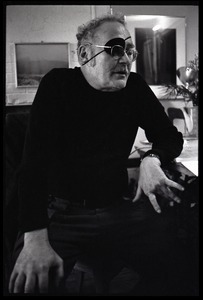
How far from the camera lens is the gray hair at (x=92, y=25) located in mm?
801

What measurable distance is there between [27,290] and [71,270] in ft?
0.47

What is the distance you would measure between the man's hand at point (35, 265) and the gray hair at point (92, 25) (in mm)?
525

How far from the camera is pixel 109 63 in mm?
808

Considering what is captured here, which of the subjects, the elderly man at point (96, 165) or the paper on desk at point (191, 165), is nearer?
the elderly man at point (96, 165)

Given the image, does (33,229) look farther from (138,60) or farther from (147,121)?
(138,60)

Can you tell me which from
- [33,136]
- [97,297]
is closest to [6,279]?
[97,297]

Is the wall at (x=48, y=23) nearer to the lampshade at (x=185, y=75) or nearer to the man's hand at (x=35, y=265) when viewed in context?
the lampshade at (x=185, y=75)

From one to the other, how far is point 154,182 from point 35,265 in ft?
1.21

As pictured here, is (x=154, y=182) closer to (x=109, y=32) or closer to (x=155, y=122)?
(x=155, y=122)

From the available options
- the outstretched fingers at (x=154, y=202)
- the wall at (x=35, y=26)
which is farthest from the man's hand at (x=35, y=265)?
the wall at (x=35, y=26)

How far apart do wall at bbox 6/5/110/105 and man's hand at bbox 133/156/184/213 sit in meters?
0.38

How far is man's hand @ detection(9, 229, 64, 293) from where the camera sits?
72cm

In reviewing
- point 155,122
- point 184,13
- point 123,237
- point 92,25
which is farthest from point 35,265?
point 184,13

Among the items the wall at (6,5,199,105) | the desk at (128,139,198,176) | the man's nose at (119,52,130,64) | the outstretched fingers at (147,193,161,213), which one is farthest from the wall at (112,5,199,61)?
the outstretched fingers at (147,193,161,213)
